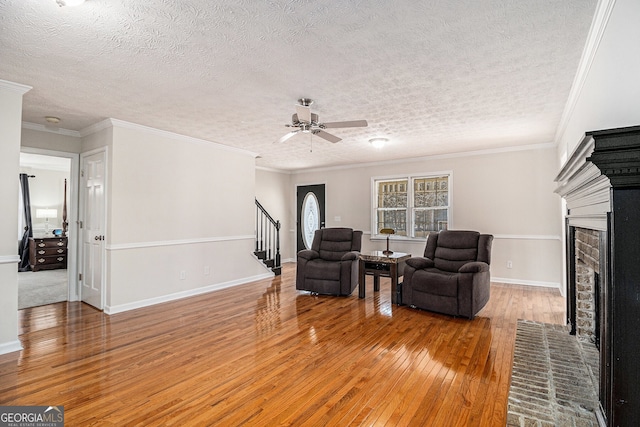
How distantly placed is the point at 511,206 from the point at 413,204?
178 cm

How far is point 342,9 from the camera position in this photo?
1.94m

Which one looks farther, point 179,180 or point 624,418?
point 179,180

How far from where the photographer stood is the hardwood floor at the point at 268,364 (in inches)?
81.1

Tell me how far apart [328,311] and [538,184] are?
4.23m

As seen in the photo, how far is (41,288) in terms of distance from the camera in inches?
215

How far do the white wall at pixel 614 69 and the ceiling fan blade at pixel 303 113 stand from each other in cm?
216

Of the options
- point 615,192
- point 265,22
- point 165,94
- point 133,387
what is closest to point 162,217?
point 165,94

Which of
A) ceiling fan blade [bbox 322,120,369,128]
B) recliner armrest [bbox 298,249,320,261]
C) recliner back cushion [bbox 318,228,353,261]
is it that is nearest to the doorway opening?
recliner armrest [bbox 298,249,320,261]

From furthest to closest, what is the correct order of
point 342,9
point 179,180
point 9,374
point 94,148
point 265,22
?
1. point 179,180
2. point 94,148
3. point 9,374
4. point 265,22
5. point 342,9

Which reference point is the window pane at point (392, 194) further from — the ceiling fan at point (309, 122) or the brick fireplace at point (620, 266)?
the brick fireplace at point (620, 266)

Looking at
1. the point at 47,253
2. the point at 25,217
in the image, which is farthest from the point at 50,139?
the point at 25,217

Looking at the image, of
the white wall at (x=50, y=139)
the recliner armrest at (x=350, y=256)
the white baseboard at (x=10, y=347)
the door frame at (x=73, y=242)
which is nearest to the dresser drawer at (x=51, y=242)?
the door frame at (x=73, y=242)

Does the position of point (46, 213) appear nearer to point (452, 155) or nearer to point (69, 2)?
point (69, 2)

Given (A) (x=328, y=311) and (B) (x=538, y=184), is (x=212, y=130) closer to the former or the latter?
(A) (x=328, y=311)
